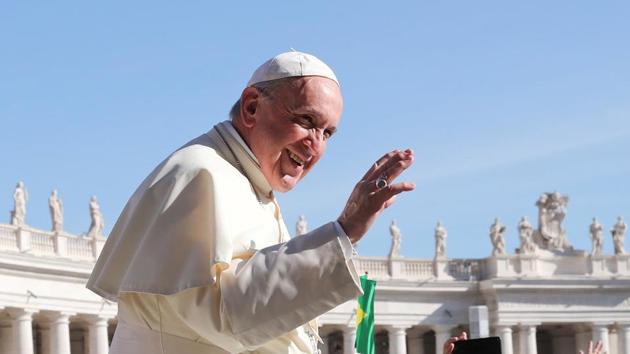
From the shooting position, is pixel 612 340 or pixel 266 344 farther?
pixel 612 340

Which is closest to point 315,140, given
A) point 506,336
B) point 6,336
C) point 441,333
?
point 6,336

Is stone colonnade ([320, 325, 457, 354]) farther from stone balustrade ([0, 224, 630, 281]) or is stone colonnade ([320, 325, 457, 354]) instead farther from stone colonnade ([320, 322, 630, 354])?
stone balustrade ([0, 224, 630, 281])

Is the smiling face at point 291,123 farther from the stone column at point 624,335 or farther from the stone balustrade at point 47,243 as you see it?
the stone column at point 624,335

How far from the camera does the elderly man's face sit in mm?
5156

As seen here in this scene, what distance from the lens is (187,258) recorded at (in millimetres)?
4789

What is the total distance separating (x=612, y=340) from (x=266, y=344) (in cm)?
6837

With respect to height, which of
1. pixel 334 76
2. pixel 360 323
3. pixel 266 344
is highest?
pixel 360 323

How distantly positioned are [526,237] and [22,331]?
95.2 ft

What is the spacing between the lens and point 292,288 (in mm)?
4629

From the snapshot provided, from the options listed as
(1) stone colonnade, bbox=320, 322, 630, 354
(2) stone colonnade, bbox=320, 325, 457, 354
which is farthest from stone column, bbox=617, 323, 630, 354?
(2) stone colonnade, bbox=320, 325, 457, 354

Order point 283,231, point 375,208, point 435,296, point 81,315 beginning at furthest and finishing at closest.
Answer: point 435,296 < point 81,315 < point 283,231 < point 375,208

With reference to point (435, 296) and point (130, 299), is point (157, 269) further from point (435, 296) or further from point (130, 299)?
point (435, 296)

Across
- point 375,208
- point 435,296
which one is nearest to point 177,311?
point 375,208

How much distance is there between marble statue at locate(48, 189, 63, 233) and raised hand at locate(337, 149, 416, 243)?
52331 mm
